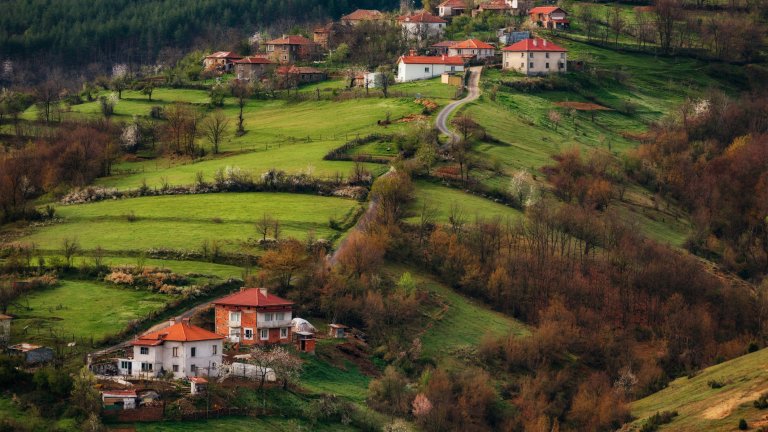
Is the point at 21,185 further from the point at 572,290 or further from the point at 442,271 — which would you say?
the point at 572,290

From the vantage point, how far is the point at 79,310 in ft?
328

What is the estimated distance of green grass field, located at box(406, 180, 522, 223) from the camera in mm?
131750

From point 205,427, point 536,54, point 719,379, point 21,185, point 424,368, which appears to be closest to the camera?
point 205,427

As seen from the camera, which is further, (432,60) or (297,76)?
(297,76)

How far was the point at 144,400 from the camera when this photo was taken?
82500 millimetres

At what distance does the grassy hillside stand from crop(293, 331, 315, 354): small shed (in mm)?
22507

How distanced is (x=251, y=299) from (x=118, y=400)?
19.4 m

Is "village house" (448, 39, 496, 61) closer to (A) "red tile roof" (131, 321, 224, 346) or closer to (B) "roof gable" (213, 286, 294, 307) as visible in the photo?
(B) "roof gable" (213, 286, 294, 307)

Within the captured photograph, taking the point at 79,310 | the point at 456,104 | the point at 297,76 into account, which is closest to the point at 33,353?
the point at 79,310

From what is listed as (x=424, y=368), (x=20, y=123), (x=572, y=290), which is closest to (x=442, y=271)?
(x=572, y=290)

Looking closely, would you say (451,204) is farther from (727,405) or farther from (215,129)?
(727,405)

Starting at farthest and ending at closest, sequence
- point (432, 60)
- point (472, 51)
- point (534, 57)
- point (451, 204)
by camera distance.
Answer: point (472, 51) → point (534, 57) → point (432, 60) → point (451, 204)

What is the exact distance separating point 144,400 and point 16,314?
1976 centimetres

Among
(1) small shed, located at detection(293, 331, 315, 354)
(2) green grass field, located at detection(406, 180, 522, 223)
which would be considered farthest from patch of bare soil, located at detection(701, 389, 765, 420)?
(2) green grass field, located at detection(406, 180, 522, 223)
